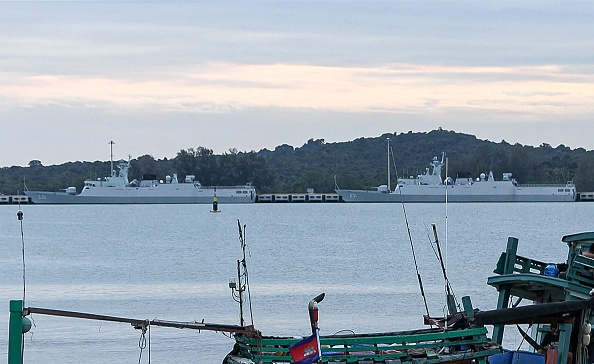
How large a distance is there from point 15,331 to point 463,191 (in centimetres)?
15082

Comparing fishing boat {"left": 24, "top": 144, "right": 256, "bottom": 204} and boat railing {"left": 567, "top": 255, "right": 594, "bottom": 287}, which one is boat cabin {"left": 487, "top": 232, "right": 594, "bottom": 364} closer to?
boat railing {"left": 567, "top": 255, "right": 594, "bottom": 287}

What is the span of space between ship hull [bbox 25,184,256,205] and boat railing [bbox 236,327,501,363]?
15135 centimetres

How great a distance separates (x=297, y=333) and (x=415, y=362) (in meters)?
16.4

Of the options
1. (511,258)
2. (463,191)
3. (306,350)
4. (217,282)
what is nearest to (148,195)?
(463,191)

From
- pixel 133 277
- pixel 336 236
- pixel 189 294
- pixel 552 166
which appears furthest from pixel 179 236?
pixel 552 166

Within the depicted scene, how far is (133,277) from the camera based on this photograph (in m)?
48.7

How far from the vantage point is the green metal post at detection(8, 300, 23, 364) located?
15.3 m

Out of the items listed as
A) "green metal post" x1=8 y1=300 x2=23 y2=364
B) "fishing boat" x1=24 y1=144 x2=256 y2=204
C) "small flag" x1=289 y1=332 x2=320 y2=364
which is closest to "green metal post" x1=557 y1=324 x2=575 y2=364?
"small flag" x1=289 y1=332 x2=320 y2=364

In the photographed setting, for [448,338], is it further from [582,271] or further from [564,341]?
[582,271]

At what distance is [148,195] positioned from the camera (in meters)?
167

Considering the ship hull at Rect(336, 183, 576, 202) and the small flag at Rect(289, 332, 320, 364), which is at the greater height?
the ship hull at Rect(336, 183, 576, 202)

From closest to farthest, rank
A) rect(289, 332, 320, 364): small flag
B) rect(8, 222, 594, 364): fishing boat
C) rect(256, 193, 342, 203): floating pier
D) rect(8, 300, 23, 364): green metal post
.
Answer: rect(289, 332, 320, 364): small flag < rect(8, 222, 594, 364): fishing boat < rect(8, 300, 23, 364): green metal post < rect(256, 193, 342, 203): floating pier

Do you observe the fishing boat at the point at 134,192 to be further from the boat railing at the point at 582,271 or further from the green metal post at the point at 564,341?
the green metal post at the point at 564,341

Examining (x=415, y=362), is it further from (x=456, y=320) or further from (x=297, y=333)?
(x=297, y=333)
